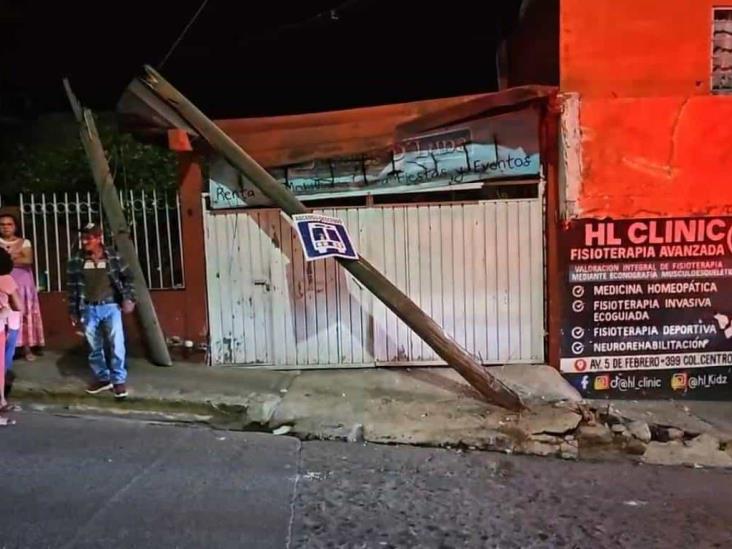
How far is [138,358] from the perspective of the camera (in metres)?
7.21

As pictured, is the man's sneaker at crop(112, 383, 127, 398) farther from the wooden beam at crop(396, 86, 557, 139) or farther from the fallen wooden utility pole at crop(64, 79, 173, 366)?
the wooden beam at crop(396, 86, 557, 139)

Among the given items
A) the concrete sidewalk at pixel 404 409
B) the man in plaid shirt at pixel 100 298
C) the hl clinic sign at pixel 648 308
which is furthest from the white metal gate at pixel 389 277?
the man in plaid shirt at pixel 100 298

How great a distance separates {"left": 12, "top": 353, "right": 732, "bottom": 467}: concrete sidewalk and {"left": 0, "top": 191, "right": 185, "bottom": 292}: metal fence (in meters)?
0.94

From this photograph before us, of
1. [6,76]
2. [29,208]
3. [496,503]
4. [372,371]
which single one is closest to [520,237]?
[372,371]

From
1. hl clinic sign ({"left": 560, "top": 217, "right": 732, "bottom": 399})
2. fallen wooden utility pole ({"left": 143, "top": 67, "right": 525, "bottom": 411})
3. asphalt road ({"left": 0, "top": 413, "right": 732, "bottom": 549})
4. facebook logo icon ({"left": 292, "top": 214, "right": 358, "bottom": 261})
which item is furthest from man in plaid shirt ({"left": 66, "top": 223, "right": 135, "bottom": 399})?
hl clinic sign ({"left": 560, "top": 217, "right": 732, "bottom": 399})

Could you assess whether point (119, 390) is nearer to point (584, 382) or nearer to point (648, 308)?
point (584, 382)

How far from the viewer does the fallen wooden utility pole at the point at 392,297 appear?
609 cm

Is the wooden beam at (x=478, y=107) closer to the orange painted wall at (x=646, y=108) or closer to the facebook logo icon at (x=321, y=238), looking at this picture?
the orange painted wall at (x=646, y=108)

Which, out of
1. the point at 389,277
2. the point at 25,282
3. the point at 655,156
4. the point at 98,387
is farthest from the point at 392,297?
Result: the point at 25,282

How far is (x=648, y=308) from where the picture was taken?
688cm

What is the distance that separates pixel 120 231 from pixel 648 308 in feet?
16.9

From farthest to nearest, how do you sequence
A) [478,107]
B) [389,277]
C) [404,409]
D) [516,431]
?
[389,277]
[478,107]
[404,409]
[516,431]

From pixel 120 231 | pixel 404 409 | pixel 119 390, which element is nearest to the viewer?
pixel 404 409

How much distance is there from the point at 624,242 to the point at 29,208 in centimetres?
599
